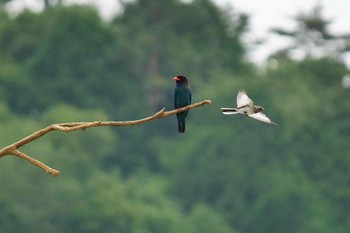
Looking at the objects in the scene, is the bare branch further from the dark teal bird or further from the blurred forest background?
the blurred forest background

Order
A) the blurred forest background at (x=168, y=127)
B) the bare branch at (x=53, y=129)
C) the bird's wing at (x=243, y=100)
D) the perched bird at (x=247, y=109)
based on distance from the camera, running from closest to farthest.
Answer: the bare branch at (x=53, y=129)
the perched bird at (x=247, y=109)
the bird's wing at (x=243, y=100)
the blurred forest background at (x=168, y=127)

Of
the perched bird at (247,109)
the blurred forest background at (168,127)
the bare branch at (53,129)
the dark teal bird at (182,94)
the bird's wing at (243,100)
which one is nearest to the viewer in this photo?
→ the bare branch at (53,129)

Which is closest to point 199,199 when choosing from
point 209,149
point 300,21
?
point 209,149

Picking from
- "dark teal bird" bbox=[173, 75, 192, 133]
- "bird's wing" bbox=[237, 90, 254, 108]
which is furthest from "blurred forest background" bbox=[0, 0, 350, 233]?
"bird's wing" bbox=[237, 90, 254, 108]

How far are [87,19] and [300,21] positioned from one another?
1042cm

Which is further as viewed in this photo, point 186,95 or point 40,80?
point 40,80

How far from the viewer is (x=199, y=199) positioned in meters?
76.9

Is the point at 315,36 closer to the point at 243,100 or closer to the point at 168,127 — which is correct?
the point at 168,127

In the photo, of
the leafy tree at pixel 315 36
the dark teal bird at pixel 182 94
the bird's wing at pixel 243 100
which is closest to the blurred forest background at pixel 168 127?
the leafy tree at pixel 315 36

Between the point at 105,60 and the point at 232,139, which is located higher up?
the point at 105,60

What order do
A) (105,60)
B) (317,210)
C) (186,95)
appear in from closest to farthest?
(186,95)
(317,210)
(105,60)

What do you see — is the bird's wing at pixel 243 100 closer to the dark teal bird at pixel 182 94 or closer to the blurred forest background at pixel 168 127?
the dark teal bird at pixel 182 94

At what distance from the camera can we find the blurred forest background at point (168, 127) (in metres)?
69.6

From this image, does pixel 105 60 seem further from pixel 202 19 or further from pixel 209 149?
pixel 209 149
